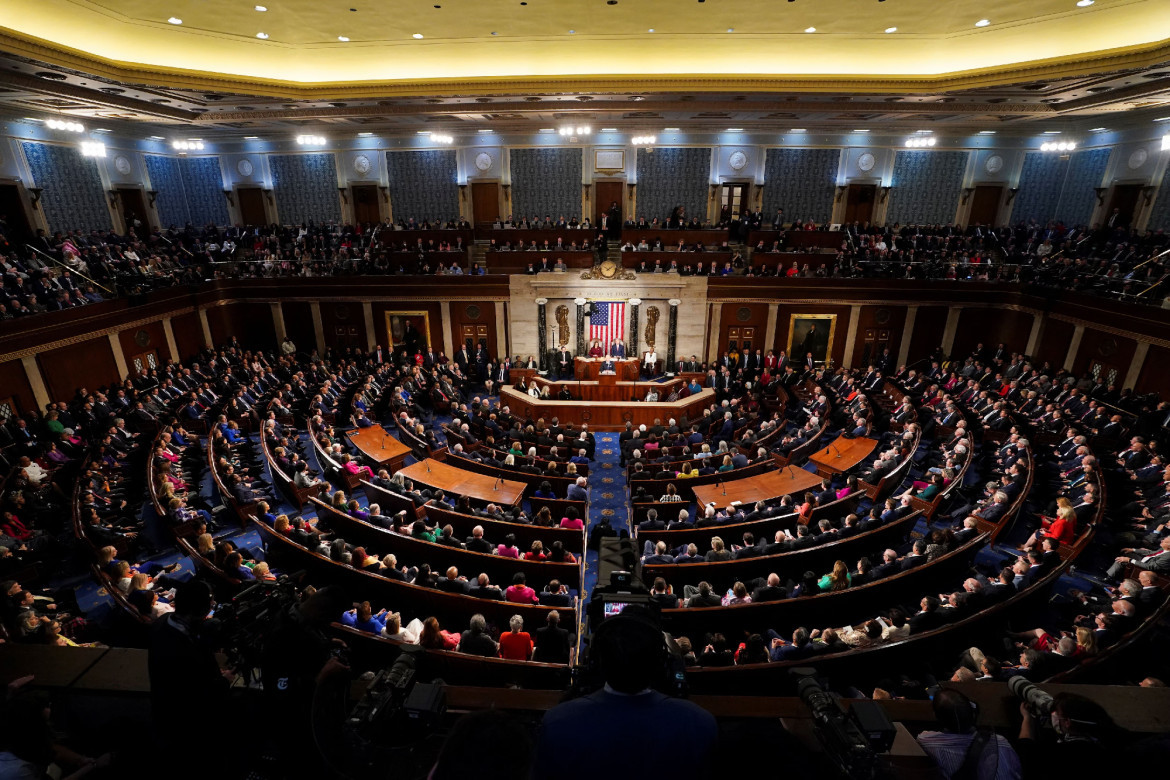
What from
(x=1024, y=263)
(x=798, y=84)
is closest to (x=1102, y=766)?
(x=798, y=84)

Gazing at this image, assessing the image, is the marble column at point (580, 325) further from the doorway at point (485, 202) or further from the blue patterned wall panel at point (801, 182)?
the blue patterned wall panel at point (801, 182)

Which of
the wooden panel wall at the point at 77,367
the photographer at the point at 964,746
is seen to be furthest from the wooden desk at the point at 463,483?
the wooden panel wall at the point at 77,367

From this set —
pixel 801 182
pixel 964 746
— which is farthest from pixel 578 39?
pixel 964 746

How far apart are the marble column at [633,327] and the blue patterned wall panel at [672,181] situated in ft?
16.6

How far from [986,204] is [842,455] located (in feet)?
55.4

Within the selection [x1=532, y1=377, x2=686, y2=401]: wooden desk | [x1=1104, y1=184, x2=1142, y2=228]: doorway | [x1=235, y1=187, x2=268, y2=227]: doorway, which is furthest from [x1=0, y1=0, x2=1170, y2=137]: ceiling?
[x1=532, y1=377, x2=686, y2=401]: wooden desk

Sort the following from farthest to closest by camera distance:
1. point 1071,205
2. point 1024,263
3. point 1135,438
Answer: point 1071,205 → point 1024,263 → point 1135,438

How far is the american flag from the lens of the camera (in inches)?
746

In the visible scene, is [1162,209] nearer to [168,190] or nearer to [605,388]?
[605,388]

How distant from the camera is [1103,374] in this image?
14.6 meters

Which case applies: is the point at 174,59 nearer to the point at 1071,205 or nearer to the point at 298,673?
the point at 298,673

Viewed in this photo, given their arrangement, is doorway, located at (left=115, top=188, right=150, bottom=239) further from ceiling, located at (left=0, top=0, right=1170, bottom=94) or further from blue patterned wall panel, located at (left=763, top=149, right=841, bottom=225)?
blue patterned wall panel, located at (left=763, top=149, right=841, bottom=225)

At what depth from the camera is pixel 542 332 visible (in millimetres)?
19344

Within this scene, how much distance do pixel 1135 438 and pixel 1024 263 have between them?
36.1 ft
